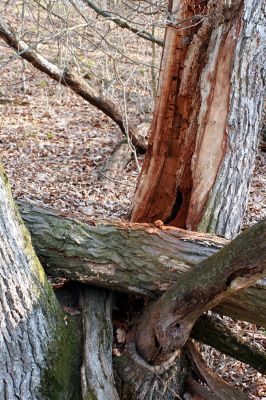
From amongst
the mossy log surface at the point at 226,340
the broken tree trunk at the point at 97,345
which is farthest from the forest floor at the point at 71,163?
the broken tree trunk at the point at 97,345

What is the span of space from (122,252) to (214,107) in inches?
57.4

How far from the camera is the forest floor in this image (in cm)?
412

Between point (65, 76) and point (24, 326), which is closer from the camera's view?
point (24, 326)

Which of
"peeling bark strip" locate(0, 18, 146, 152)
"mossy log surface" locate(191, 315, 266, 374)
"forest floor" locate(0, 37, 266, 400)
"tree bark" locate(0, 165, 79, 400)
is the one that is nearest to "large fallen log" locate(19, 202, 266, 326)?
"mossy log surface" locate(191, 315, 266, 374)

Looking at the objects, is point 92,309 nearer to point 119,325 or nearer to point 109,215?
point 119,325

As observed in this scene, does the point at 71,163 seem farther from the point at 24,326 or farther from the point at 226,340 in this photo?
the point at 24,326

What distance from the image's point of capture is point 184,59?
3939mm

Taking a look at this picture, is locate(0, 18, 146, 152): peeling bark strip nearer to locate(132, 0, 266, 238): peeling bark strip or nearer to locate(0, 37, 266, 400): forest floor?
locate(0, 37, 266, 400): forest floor

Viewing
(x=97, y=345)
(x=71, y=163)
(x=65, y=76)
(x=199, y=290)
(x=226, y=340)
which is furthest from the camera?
(x=71, y=163)

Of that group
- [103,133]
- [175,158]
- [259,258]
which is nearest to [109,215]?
[175,158]

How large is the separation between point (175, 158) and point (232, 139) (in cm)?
66

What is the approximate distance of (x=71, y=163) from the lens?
7.68m

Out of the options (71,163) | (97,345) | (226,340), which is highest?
(71,163)

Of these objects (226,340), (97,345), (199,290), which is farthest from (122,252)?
(226,340)
